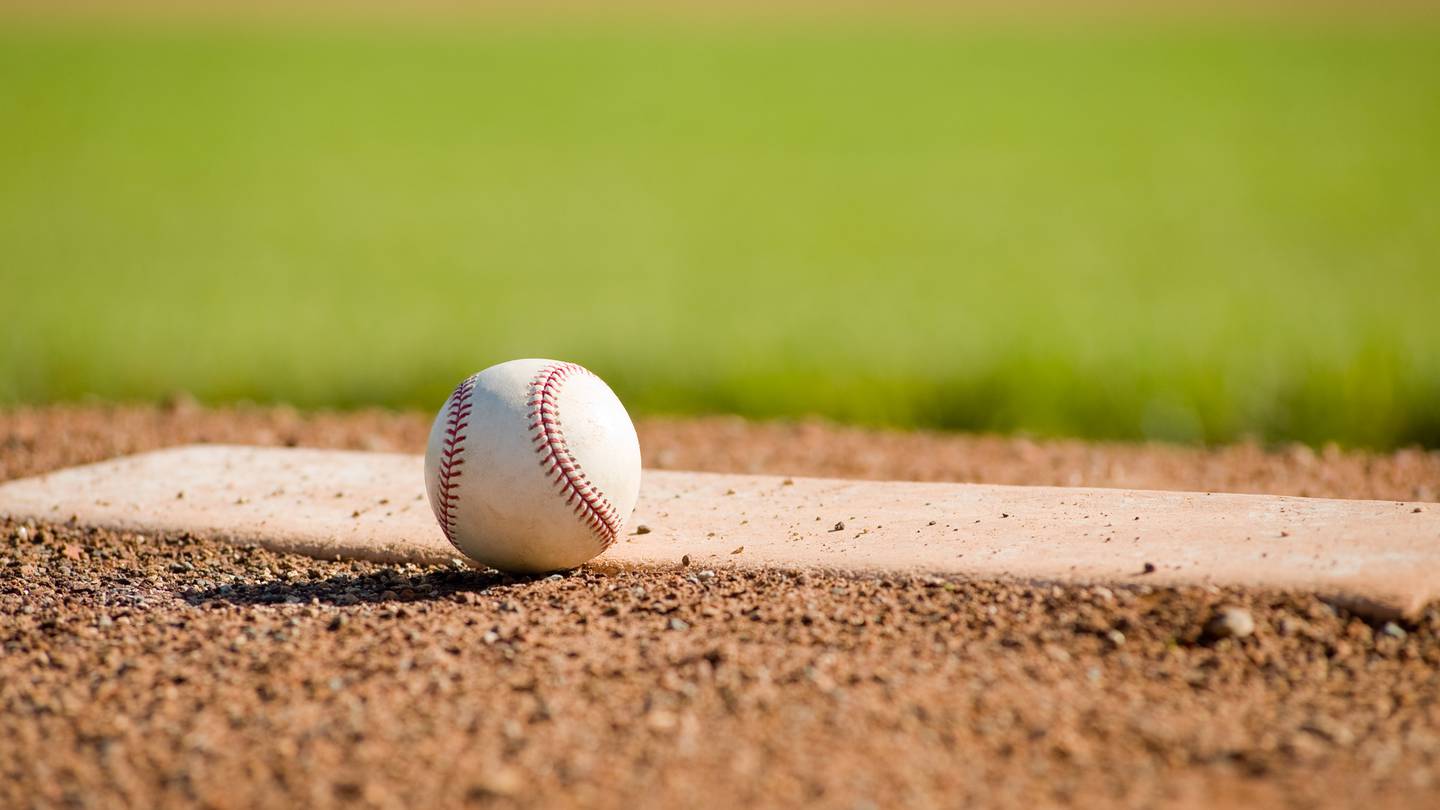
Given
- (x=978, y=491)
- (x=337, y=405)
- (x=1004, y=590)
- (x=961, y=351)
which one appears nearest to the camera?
(x=1004, y=590)

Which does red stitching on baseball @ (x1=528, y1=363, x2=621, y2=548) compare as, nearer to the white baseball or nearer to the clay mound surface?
the white baseball

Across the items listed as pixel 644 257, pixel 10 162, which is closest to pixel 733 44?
pixel 10 162

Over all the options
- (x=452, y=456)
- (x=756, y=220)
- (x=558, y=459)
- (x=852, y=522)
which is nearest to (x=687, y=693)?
(x=558, y=459)

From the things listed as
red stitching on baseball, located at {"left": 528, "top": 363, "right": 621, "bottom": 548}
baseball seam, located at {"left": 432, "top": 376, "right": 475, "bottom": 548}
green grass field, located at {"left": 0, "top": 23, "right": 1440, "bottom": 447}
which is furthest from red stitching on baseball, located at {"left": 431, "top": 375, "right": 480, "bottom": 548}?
green grass field, located at {"left": 0, "top": 23, "right": 1440, "bottom": 447}

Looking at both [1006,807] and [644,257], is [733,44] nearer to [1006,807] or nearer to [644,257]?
[644,257]

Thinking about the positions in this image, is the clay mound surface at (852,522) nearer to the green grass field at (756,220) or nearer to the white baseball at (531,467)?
the white baseball at (531,467)

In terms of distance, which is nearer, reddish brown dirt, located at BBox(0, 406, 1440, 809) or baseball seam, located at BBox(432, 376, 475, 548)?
reddish brown dirt, located at BBox(0, 406, 1440, 809)
